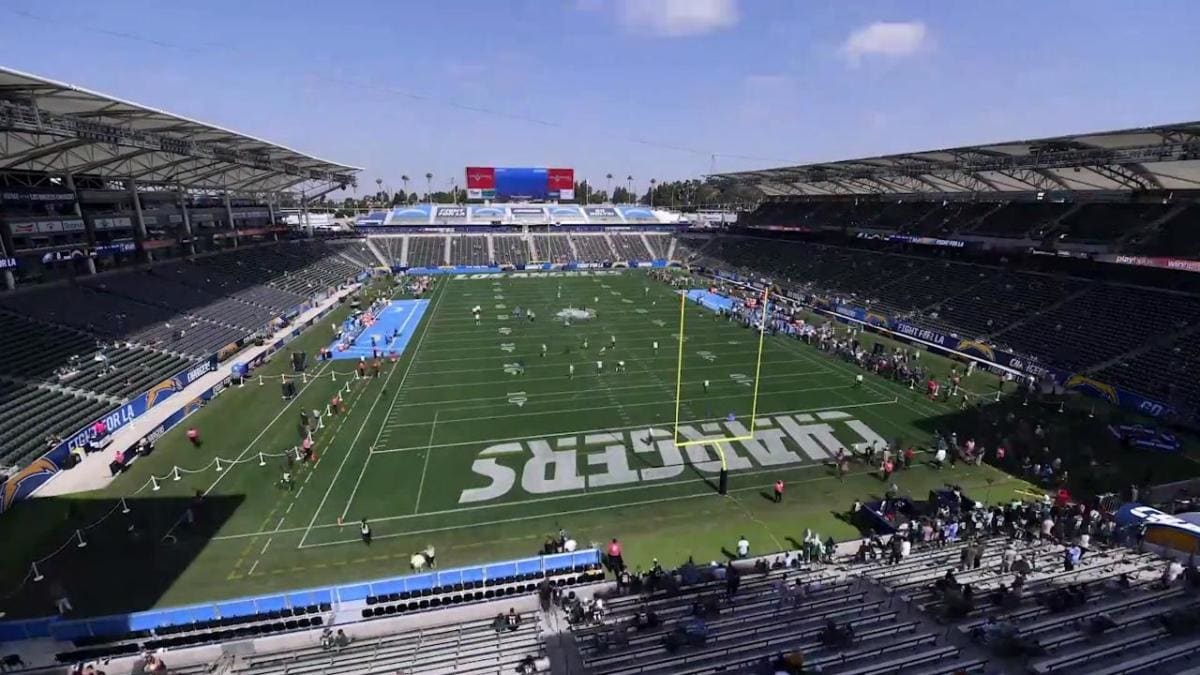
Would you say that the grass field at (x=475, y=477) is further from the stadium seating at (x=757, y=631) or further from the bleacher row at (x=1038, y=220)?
the bleacher row at (x=1038, y=220)

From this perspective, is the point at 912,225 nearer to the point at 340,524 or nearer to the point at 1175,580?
the point at 1175,580

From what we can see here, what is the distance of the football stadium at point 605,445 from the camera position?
1143 cm

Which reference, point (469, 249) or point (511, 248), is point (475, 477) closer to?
point (469, 249)

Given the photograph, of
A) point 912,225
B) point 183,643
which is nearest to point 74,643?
point 183,643

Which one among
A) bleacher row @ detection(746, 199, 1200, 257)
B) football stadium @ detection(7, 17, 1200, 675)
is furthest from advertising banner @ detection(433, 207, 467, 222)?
bleacher row @ detection(746, 199, 1200, 257)

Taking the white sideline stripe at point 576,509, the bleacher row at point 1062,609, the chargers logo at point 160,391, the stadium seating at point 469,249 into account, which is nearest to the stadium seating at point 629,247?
the stadium seating at point 469,249

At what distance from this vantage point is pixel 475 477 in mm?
19516

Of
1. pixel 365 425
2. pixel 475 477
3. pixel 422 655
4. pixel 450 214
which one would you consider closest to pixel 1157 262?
pixel 475 477

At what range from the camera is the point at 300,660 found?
422 inches

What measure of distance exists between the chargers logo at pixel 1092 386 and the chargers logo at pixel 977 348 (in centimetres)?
451

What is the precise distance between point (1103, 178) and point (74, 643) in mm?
49631

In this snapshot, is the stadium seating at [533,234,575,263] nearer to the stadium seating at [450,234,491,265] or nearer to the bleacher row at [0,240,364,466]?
the stadium seating at [450,234,491,265]

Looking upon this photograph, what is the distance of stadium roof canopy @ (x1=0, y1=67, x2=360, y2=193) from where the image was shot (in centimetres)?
2058

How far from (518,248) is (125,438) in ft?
194
